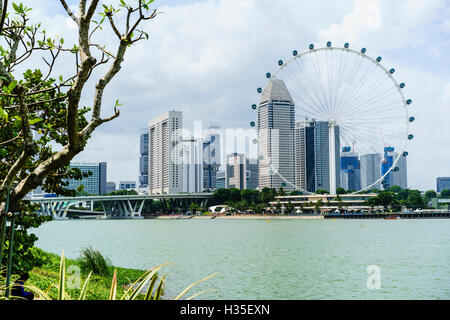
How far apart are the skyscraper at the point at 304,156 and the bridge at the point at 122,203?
31.7 metres

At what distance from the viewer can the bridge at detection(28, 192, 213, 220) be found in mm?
119250

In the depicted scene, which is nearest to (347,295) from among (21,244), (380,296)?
(380,296)

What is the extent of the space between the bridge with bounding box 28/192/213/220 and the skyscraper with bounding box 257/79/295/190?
2657cm

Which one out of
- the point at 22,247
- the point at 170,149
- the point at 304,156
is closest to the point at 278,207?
the point at 304,156

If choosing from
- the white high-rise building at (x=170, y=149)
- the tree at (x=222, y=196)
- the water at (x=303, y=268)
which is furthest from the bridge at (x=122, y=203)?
the water at (x=303, y=268)

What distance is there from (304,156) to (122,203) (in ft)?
197

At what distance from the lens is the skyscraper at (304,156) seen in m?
151

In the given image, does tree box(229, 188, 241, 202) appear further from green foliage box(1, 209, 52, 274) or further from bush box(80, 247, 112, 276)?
green foliage box(1, 209, 52, 274)

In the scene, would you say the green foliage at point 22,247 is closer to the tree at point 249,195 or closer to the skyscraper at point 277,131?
the skyscraper at point 277,131

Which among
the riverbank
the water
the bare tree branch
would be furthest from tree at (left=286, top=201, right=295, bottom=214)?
the bare tree branch

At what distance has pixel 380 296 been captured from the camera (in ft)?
58.7

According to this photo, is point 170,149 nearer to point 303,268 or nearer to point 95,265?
point 303,268
